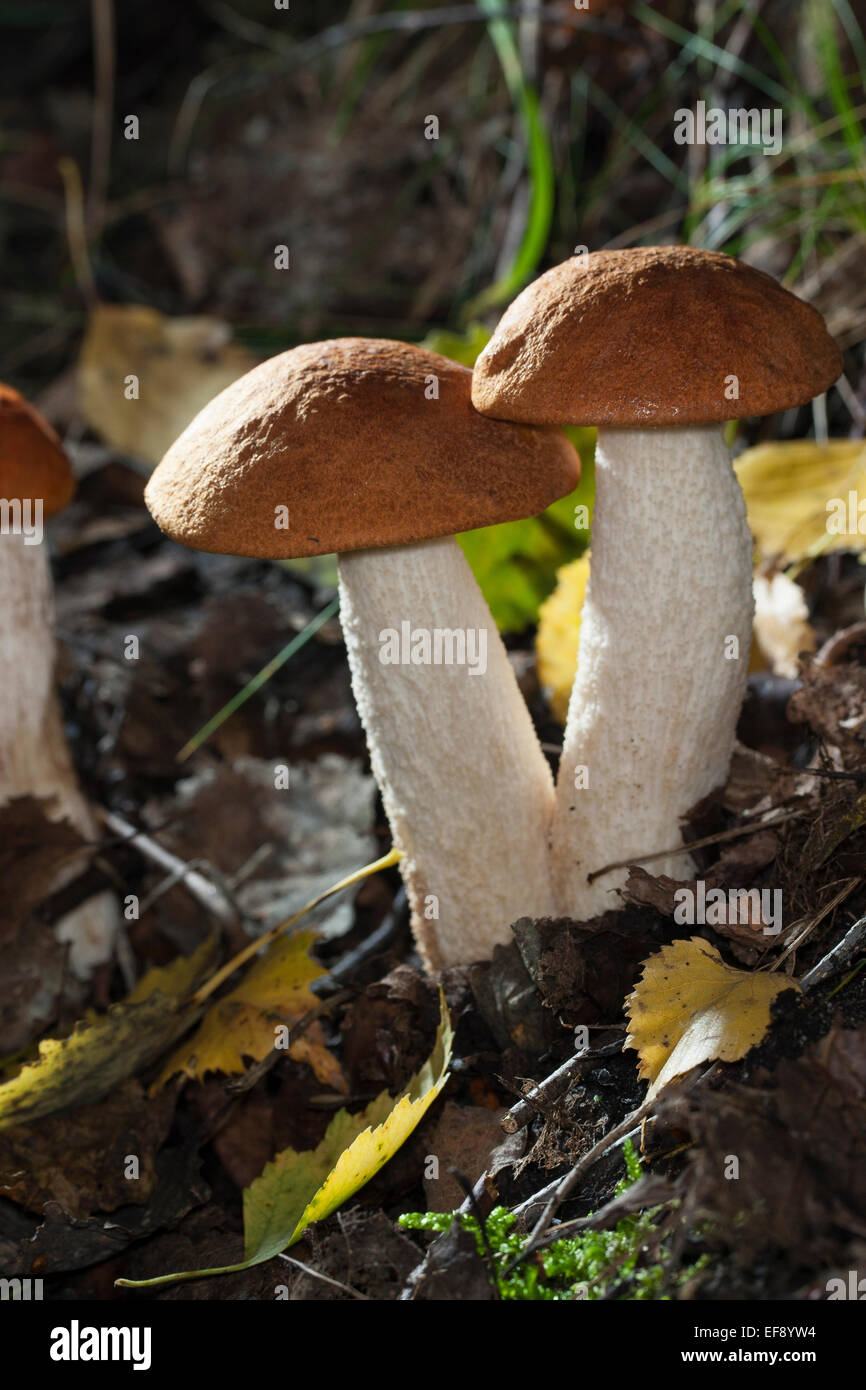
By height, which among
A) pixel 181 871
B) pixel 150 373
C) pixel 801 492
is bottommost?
pixel 181 871

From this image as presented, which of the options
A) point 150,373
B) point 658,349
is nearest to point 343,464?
point 658,349

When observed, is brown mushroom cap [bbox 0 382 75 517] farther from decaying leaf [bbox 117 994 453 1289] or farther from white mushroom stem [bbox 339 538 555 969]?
decaying leaf [bbox 117 994 453 1289]

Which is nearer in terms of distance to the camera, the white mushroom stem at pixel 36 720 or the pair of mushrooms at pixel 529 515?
the pair of mushrooms at pixel 529 515

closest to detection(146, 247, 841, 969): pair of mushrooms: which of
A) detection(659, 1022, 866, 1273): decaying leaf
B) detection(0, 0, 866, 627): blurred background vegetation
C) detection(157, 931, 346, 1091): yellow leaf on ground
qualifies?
detection(157, 931, 346, 1091): yellow leaf on ground

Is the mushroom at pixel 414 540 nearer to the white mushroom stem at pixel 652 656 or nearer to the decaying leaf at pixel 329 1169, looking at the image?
the white mushroom stem at pixel 652 656

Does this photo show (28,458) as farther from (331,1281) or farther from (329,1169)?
(331,1281)

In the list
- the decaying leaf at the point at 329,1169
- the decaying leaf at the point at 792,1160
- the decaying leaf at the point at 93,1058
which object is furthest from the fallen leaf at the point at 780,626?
the decaying leaf at the point at 93,1058
